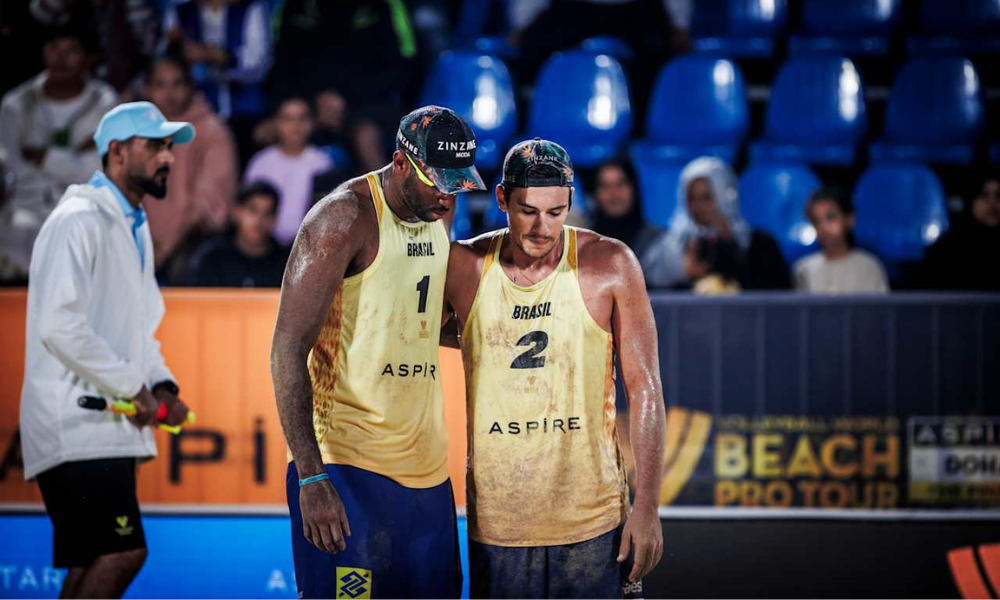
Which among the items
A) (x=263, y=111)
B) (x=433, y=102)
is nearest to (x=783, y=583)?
(x=433, y=102)

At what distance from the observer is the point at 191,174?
827 centimetres

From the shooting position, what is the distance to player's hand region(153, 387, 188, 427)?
4488mm

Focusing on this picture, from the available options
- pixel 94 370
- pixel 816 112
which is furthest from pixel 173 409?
pixel 816 112

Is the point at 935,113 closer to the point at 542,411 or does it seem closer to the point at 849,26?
the point at 849,26

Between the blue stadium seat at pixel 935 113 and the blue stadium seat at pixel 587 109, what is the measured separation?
6.72ft

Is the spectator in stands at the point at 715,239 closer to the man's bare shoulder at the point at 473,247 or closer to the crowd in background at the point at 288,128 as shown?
the crowd in background at the point at 288,128

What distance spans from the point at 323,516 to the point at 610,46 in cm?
674

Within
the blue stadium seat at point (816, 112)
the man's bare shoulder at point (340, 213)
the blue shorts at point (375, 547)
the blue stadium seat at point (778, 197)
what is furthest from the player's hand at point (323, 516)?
the blue stadium seat at point (816, 112)

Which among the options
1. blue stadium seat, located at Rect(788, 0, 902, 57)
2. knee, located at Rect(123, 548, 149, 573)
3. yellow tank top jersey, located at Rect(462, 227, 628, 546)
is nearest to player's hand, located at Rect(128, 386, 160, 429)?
knee, located at Rect(123, 548, 149, 573)

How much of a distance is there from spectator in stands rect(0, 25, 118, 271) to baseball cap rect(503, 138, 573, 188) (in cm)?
557

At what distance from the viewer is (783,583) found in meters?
5.50

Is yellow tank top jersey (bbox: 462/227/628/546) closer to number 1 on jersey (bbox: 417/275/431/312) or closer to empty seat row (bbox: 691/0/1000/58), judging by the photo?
number 1 on jersey (bbox: 417/275/431/312)

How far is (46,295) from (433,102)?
16.3 ft

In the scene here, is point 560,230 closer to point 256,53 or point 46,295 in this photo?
point 46,295
